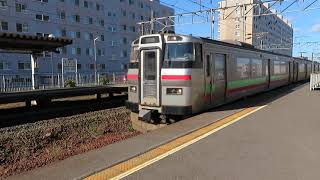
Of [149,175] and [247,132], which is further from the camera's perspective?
[247,132]

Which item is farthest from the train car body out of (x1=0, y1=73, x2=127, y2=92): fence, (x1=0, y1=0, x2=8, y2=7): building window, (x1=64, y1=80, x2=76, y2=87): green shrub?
(x1=0, y1=0, x2=8, y2=7): building window

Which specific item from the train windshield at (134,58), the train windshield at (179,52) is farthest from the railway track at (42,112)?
the train windshield at (179,52)

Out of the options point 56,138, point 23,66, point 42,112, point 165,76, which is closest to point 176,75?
point 165,76

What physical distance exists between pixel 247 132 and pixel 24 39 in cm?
1499

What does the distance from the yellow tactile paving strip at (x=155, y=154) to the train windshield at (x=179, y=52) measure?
6.93 feet

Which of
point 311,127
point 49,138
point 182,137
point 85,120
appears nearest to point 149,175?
point 182,137

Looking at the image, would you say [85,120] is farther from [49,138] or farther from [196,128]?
[196,128]

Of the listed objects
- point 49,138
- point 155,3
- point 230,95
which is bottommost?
point 49,138

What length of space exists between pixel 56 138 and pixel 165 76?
3.85m

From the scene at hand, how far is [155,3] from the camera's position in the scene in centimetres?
7844

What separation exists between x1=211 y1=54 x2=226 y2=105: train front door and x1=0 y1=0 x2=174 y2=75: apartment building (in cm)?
2683

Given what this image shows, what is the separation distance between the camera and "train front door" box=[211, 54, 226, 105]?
41.9 feet

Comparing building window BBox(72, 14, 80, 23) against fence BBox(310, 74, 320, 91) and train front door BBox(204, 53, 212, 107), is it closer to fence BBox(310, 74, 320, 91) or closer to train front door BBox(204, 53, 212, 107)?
fence BBox(310, 74, 320, 91)

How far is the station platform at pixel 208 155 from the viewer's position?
5.90 m
